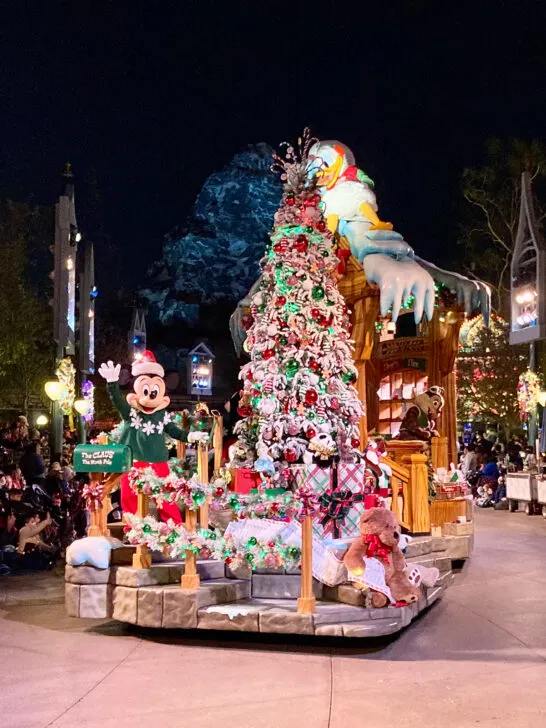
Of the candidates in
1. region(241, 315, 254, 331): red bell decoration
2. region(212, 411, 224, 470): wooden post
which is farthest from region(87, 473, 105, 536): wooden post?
region(241, 315, 254, 331): red bell decoration

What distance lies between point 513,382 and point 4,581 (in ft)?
75.6

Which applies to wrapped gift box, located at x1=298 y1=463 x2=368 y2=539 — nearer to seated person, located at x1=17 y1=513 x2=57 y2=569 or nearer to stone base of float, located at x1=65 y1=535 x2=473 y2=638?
stone base of float, located at x1=65 y1=535 x2=473 y2=638

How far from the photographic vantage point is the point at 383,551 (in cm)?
669

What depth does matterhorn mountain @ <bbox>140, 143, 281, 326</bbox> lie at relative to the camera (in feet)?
259

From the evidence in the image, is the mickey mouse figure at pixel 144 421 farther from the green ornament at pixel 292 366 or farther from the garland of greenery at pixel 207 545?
the green ornament at pixel 292 366

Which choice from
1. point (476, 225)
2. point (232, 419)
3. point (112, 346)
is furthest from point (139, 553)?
point (112, 346)

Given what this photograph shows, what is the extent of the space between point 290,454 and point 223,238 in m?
75.4

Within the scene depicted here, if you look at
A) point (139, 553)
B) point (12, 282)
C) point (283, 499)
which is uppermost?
point (12, 282)

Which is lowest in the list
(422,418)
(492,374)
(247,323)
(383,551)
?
(383,551)

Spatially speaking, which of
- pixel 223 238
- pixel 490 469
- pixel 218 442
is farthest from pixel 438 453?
pixel 223 238

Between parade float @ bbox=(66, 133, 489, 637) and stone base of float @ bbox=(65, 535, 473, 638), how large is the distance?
14mm

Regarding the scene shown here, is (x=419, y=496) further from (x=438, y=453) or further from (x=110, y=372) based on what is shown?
(x=110, y=372)

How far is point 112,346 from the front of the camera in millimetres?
53438

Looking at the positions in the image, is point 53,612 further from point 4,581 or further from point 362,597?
point 362,597
